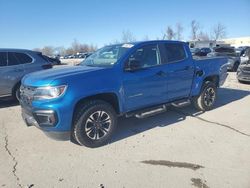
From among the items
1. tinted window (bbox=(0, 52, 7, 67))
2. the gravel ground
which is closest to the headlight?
the gravel ground

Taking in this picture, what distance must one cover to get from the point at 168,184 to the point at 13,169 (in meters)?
2.40

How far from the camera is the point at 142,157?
4.39 metres

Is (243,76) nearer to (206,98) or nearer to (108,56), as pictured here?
(206,98)

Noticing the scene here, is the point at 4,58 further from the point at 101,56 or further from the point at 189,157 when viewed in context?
the point at 189,157

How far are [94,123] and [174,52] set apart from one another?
→ 269 centimetres

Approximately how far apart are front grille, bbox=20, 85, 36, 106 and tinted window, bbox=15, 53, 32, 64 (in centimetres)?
390

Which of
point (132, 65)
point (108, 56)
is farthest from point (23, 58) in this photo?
point (132, 65)

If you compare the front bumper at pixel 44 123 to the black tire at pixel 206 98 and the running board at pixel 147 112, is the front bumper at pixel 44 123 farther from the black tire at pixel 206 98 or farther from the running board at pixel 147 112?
the black tire at pixel 206 98

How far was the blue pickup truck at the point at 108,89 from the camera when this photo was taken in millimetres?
4336

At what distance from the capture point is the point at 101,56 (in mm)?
5859

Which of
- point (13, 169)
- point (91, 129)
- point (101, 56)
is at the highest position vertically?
point (101, 56)

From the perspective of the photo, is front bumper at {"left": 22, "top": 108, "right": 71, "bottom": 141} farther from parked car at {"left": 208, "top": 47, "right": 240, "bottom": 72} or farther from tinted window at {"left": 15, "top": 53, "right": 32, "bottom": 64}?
parked car at {"left": 208, "top": 47, "right": 240, "bottom": 72}

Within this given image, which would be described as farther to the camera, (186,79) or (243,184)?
(186,79)

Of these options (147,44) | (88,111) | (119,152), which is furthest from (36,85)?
(147,44)
